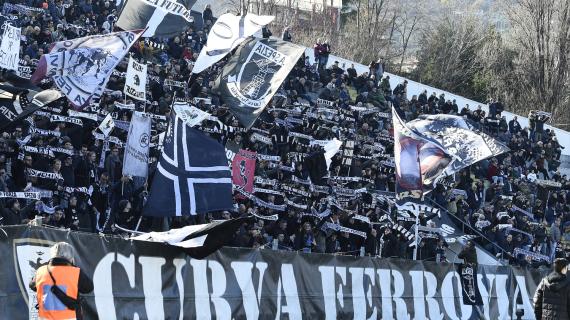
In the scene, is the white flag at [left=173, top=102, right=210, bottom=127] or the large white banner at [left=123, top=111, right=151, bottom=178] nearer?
the large white banner at [left=123, top=111, right=151, bottom=178]

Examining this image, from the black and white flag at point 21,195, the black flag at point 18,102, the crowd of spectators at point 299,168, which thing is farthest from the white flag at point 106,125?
the black and white flag at point 21,195

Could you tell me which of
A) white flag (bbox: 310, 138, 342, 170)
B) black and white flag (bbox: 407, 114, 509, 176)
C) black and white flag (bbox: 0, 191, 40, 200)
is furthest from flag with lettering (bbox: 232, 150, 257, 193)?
black and white flag (bbox: 0, 191, 40, 200)

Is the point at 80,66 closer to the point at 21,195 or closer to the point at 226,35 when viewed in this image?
the point at 21,195

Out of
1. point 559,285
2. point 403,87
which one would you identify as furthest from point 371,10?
point 559,285

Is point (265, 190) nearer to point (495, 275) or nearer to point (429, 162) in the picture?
point (429, 162)

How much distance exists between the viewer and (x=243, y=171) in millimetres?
21516

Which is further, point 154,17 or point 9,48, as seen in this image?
point 154,17

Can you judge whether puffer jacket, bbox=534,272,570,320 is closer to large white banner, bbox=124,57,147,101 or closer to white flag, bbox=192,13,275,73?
large white banner, bbox=124,57,147,101

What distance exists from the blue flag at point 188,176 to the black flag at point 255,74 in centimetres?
328

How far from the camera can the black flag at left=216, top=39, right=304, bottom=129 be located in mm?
19391

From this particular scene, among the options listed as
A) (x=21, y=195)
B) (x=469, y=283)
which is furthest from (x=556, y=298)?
(x=21, y=195)

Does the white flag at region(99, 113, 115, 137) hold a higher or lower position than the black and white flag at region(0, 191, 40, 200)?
higher

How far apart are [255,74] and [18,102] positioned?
4419 mm

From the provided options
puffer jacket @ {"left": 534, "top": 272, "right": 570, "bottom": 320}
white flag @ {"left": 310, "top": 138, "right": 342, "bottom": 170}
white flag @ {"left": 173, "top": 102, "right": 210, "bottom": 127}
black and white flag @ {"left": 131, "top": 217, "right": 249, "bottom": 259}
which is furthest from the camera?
white flag @ {"left": 310, "top": 138, "right": 342, "bottom": 170}
